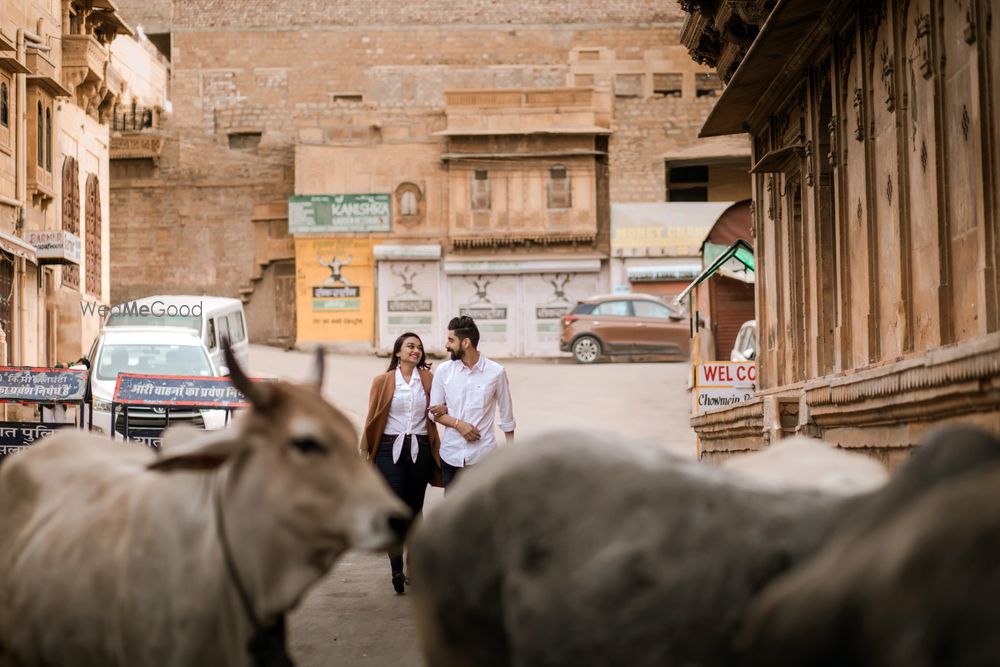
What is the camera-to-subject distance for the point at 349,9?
51.0 m

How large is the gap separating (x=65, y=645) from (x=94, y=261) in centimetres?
3302

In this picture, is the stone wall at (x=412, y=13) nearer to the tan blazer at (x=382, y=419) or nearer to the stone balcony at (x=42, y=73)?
the stone balcony at (x=42, y=73)

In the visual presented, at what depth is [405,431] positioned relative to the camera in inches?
371

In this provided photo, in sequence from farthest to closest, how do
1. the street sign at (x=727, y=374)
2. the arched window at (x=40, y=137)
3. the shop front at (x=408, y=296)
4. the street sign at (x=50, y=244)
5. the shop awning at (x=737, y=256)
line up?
the shop front at (x=408, y=296) → the arched window at (x=40, y=137) → the street sign at (x=50, y=244) → the shop awning at (x=737, y=256) → the street sign at (x=727, y=374)

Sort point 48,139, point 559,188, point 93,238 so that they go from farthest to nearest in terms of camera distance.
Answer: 1. point 559,188
2. point 93,238
3. point 48,139

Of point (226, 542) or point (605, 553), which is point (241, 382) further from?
point (605, 553)

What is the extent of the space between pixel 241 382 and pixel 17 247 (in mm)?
24489

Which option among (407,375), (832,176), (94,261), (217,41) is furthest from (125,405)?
(217,41)

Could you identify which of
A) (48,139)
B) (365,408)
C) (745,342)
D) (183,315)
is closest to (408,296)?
(365,408)

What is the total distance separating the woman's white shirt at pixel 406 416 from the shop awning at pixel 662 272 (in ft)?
104

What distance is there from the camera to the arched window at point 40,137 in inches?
1148

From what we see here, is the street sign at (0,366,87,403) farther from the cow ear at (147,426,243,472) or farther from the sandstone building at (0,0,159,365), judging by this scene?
the cow ear at (147,426,243,472)

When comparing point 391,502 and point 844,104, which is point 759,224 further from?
point 391,502

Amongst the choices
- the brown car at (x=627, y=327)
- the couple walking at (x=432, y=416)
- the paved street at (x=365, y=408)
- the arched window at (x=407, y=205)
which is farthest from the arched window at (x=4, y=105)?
the couple walking at (x=432, y=416)
